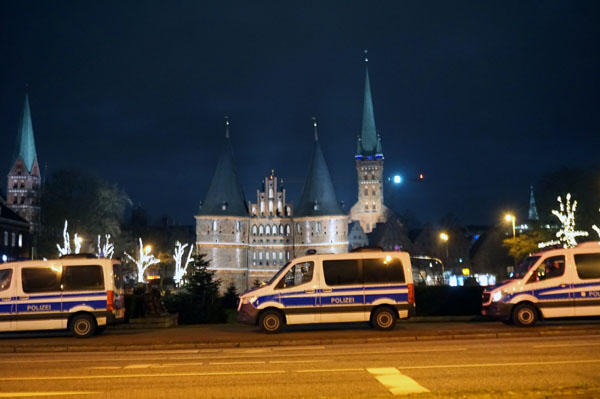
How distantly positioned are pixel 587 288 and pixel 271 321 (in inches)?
346

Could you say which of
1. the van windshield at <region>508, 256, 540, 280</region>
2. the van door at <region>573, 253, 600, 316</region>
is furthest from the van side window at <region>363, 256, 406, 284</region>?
the van door at <region>573, 253, 600, 316</region>

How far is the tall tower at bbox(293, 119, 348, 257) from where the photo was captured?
351 ft

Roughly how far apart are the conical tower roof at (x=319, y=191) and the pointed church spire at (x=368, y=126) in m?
62.5

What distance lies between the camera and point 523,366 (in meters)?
12.3

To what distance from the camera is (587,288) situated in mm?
19281

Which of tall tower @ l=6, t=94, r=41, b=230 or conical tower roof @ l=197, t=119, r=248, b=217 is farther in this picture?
tall tower @ l=6, t=94, r=41, b=230

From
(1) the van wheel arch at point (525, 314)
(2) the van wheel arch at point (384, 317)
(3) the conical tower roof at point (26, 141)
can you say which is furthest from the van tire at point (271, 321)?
(3) the conical tower roof at point (26, 141)

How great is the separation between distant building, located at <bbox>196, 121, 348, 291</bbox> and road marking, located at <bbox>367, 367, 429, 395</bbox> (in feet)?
307

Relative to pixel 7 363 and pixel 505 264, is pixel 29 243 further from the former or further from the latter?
pixel 7 363

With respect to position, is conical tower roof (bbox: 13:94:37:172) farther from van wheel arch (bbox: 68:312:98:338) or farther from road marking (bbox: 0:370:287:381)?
road marking (bbox: 0:370:287:381)

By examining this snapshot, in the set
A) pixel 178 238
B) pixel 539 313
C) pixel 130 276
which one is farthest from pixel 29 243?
pixel 539 313

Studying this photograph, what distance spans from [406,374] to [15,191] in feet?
402

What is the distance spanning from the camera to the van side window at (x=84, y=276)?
20.0m

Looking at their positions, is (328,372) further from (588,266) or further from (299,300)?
(588,266)
